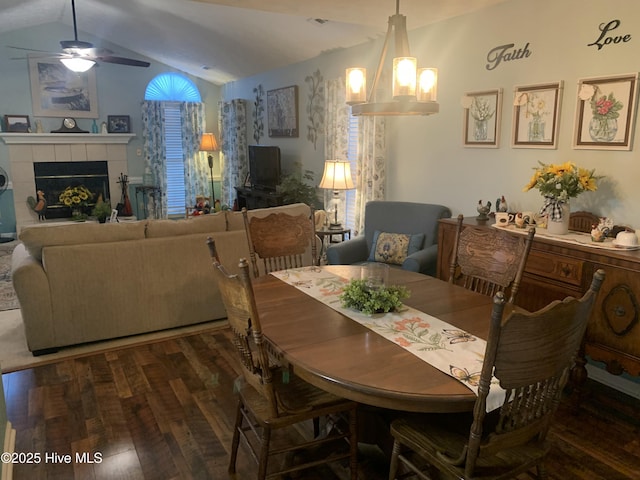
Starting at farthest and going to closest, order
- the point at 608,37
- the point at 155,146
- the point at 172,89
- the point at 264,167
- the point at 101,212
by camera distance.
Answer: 1. the point at 172,89
2. the point at 155,146
3. the point at 101,212
4. the point at 264,167
5. the point at 608,37

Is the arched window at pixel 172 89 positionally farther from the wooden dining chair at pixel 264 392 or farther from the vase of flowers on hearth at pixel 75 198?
the wooden dining chair at pixel 264 392

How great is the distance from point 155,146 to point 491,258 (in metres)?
7.35

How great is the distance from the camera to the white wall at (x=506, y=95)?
293 cm

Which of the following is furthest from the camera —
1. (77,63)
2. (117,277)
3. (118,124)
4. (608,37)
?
(118,124)

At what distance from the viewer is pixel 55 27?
766cm

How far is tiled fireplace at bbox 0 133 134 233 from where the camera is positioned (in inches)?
297

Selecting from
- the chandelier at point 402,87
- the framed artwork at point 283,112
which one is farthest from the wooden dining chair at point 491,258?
the framed artwork at point 283,112

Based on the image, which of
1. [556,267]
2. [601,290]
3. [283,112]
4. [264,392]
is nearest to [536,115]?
[556,267]

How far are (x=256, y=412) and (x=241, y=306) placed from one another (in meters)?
0.47

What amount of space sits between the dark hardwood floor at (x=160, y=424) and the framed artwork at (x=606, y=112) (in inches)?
60.9

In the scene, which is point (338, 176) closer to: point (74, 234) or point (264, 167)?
point (264, 167)

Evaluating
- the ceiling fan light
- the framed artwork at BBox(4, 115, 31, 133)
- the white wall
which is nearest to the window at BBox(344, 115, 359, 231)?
the white wall

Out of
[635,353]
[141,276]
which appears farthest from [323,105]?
[635,353]

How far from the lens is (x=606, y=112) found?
295 centimetres
